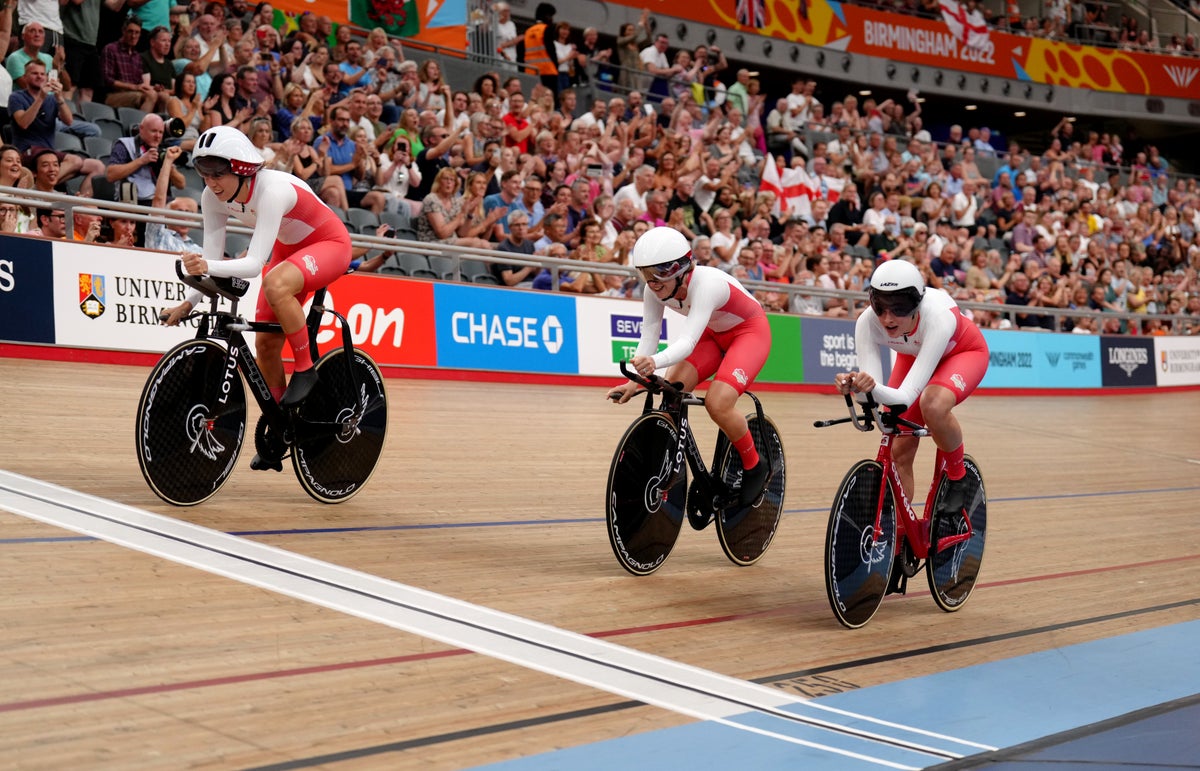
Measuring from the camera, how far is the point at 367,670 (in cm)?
364

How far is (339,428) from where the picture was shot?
5691 mm

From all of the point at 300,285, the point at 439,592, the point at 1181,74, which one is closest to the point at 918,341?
the point at 439,592

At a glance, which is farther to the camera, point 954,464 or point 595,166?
point 595,166

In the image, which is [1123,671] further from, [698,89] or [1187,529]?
[698,89]

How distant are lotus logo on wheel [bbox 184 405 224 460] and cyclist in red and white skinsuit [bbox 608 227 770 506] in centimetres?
167

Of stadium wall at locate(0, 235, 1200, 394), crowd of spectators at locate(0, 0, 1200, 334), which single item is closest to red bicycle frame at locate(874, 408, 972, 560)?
stadium wall at locate(0, 235, 1200, 394)

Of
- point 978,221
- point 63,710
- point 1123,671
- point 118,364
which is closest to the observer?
point 63,710

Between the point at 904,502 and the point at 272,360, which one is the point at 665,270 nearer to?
the point at 904,502

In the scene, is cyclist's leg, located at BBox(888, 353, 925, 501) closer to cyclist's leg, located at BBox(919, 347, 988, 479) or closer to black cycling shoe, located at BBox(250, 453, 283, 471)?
cyclist's leg, located at BBox(919, 347, 988, 479)

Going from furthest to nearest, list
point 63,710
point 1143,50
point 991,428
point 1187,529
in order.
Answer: point 1143,50 → point 991,428 → point 1187,529 → point 63,710

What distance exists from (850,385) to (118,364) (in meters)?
6.21

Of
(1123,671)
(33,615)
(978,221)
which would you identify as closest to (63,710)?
(33,615)

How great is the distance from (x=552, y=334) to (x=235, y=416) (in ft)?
21.6

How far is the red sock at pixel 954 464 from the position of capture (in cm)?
506
